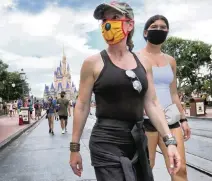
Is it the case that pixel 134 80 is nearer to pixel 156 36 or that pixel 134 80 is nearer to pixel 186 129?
pixel 156 36

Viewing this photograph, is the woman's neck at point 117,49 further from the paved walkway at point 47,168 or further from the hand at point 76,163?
the paved walkway at point 47,168

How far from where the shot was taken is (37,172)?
281 inches

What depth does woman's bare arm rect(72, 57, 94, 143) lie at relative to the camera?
9.09 ft

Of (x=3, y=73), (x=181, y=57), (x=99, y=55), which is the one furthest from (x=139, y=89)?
(x=181, y=57)

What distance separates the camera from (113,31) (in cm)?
280

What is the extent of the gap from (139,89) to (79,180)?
380 centimetres

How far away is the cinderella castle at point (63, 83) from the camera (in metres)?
171

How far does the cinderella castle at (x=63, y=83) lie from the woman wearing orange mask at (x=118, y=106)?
165m

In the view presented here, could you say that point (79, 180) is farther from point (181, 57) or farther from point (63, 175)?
point (181, 57)

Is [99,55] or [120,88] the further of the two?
[99,55]

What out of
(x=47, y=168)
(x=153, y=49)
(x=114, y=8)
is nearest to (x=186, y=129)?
(x=153, y=49)

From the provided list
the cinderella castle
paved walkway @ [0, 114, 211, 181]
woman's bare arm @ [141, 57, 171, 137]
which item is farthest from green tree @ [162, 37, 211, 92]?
the cinderella castle

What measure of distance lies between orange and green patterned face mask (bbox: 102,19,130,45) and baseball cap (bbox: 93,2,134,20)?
0.26ft

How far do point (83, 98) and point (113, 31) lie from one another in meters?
0.52
